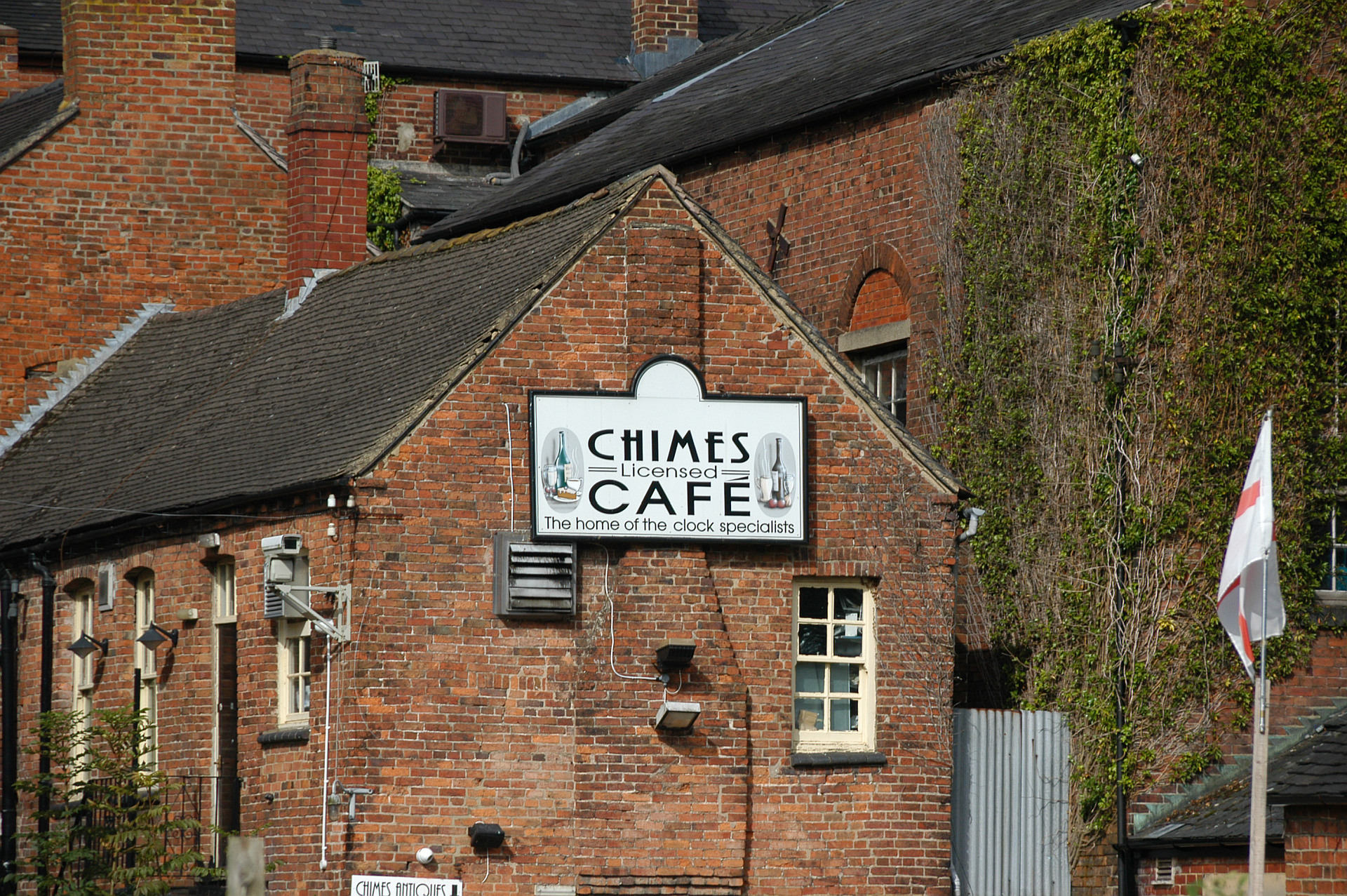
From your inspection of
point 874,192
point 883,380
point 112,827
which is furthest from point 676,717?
point 874,192

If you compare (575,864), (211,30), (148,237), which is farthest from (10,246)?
(575,864)

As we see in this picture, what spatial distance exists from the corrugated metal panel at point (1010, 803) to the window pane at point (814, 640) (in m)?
1.73

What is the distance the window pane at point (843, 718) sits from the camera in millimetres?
20438

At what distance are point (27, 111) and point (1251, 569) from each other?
21.6 metres

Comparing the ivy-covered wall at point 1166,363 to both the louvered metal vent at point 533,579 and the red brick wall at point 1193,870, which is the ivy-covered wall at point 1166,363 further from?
the louvered metal vent at point 533,579

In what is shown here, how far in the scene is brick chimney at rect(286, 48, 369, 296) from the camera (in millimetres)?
25906

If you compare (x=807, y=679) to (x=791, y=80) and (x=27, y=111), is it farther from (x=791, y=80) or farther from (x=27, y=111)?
(x=27, y=111)

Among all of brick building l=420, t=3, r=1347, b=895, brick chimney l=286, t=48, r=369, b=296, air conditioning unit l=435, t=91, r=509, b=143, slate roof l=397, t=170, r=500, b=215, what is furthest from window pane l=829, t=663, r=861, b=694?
air conditioning unit l=435, t=91, r=509, b=143

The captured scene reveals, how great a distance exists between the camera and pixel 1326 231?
22.5 metres

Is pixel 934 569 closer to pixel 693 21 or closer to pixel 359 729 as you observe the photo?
pixel 359 729

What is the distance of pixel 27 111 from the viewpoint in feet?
106

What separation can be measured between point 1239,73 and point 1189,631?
5.62 meters

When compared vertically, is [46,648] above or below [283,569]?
below

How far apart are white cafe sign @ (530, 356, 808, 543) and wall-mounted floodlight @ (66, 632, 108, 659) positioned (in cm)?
613
